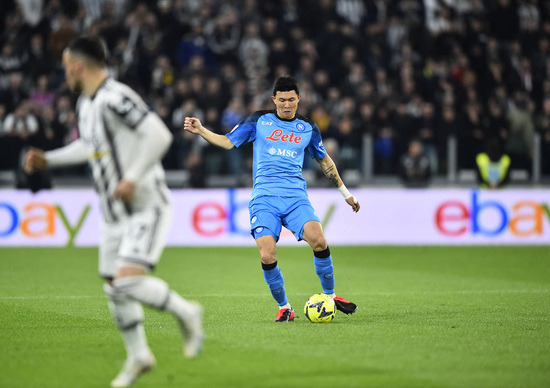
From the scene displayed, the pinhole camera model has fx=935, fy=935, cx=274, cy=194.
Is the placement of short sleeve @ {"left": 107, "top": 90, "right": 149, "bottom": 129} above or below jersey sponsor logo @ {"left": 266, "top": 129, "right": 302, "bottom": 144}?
above

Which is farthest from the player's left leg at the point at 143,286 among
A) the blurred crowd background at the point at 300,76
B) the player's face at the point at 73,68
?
the blurred crowd background at the point at 300,76

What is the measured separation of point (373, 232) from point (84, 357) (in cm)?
1143

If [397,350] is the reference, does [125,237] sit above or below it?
above

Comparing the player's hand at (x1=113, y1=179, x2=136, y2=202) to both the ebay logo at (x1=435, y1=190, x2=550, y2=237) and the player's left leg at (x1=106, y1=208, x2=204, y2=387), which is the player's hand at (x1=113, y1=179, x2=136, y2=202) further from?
the ebay logo at (x1=435, y1=190, x2=550, y2=237)

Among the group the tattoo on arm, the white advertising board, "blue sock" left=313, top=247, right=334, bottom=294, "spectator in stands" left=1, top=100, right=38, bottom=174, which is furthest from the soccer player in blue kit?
"spectator in stands" left=1, top=100, right=38, bottom=174

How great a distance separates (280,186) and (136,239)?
326cm

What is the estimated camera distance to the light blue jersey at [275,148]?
879 centimetres

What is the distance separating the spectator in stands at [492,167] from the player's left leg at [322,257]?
34.0 feet

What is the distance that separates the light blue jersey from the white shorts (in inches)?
119

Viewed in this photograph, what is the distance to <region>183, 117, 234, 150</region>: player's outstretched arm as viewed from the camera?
7.76 meters

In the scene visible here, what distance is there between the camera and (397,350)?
6.91m

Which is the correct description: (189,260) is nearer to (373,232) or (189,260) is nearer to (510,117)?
(373,232)

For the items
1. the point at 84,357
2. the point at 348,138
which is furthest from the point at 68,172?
the point at 84,357

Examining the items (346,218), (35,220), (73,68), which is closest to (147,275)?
(73,68)
